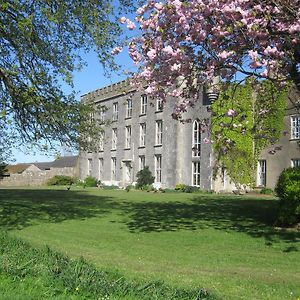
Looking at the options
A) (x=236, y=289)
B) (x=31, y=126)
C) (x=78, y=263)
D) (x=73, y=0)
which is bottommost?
(x=236, y=289)

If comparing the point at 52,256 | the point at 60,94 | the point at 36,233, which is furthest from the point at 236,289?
the point at 60,94

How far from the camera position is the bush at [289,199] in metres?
14.3

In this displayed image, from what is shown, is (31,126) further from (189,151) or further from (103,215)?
(189,151)

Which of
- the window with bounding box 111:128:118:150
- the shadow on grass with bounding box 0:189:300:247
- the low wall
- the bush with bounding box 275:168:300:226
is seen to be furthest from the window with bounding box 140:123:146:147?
the bush with bounding box 275:168:300:226

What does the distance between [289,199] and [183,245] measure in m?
4.58

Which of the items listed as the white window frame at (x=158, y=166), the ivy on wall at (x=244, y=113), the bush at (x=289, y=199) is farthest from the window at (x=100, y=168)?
the bush at (x=289, y=199)

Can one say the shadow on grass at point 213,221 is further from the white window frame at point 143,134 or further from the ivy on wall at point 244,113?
the white window frame at point 143,134

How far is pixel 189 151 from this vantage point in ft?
147

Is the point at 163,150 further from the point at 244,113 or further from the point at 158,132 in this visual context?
the point at 244,113

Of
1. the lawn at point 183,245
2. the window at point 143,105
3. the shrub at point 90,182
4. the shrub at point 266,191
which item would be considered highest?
the window at point 143,105

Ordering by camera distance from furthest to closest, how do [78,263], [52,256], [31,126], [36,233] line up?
[31,126] < [36,233] < [52,256] < [78,263]

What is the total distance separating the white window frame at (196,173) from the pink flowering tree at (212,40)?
32.1m

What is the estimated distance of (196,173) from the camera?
144 feet

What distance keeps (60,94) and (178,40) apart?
724cm
